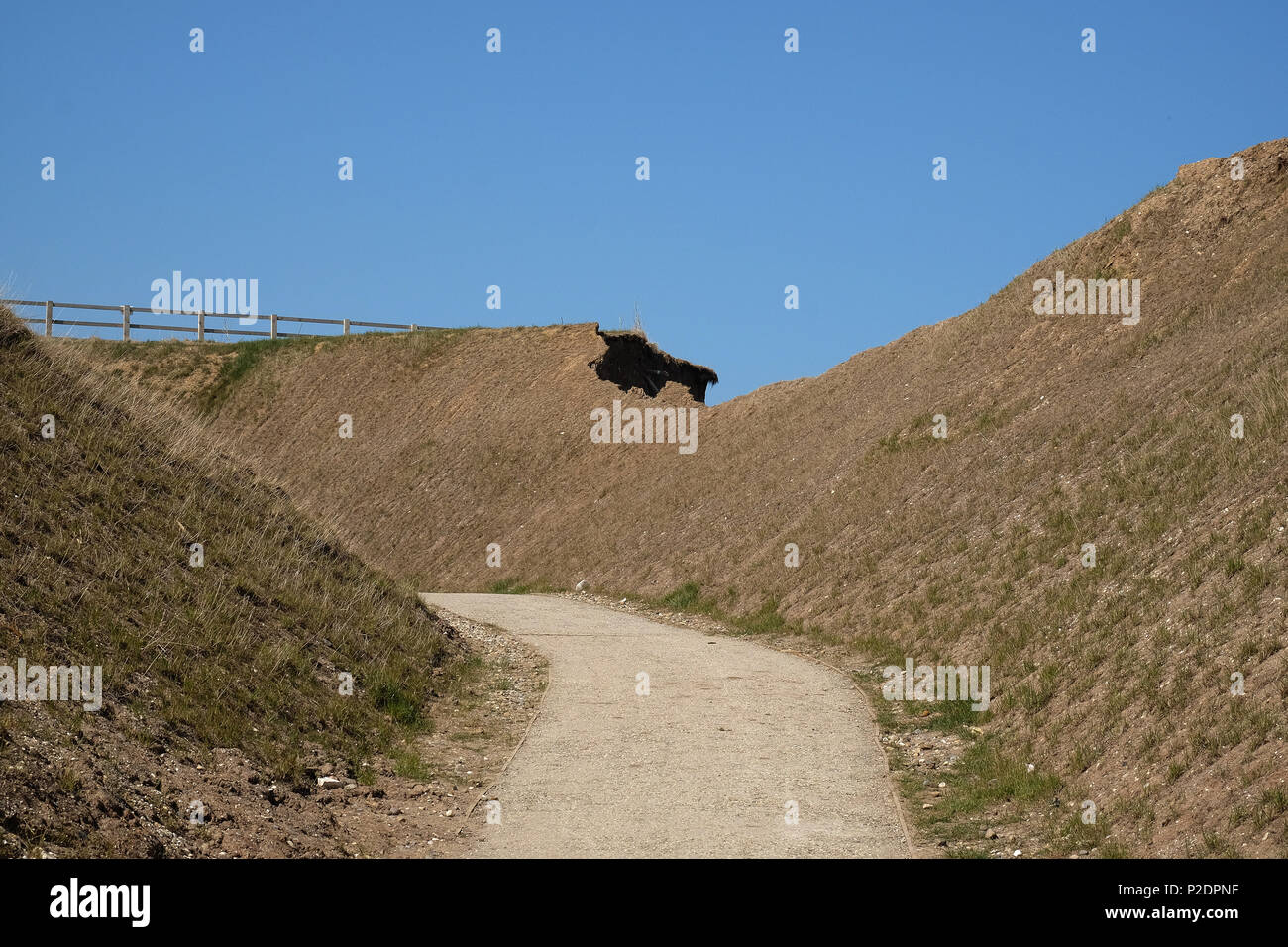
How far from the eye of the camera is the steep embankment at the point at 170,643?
903 cm

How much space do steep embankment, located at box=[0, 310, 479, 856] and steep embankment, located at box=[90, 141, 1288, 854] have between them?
6421 mm

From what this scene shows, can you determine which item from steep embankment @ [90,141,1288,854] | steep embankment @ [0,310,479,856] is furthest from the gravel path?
steep embankment @ [0,310,479,856]

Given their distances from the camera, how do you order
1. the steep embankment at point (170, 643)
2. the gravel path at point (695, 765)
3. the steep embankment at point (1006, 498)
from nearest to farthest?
the steep embankment at point (170, 643) → the gravel path at point (695, 765) → the steep embankment at point (1006, 498)

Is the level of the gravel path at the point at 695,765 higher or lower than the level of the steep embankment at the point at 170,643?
lower

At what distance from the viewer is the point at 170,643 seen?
11.9 m

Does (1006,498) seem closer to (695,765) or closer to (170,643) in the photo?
(695,765)

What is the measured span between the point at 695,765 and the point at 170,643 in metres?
5.64

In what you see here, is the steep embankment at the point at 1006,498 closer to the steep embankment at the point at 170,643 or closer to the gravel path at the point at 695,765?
the gravel path at the point at 695,765

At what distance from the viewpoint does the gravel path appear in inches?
382

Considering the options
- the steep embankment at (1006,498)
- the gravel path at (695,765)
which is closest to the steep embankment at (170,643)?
the gravel path at (695,765)

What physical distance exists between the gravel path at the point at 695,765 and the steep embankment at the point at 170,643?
180cm

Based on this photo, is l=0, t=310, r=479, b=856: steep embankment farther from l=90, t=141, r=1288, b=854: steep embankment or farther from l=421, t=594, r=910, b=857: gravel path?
l=90, t=141, r=1288, b=854: steep embankment

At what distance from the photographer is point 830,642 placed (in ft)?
67.3
